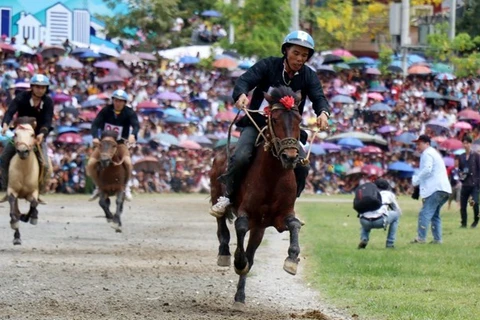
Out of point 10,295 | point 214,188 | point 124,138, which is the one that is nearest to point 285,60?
point 214,188

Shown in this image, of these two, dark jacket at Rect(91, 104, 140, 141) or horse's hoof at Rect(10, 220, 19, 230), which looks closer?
horse's hoof at Rect(10, 220, 19, 230)

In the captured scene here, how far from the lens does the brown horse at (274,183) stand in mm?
11273

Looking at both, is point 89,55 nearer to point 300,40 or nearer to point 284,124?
point 300,40

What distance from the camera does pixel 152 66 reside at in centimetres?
4878

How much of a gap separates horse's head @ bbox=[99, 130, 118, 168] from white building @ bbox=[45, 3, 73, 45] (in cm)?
2852

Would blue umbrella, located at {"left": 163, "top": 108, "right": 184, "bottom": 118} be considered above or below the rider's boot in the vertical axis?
above

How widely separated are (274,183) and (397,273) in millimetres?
4366

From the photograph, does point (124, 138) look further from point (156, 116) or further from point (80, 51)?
point (80, 51)

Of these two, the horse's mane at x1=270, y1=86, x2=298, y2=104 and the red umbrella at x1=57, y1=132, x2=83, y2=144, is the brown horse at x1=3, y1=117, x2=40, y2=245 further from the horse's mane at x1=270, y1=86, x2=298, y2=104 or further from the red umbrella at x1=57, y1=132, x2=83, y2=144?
the red umbrella at x1=57, y1=132, x2=83, y2=144

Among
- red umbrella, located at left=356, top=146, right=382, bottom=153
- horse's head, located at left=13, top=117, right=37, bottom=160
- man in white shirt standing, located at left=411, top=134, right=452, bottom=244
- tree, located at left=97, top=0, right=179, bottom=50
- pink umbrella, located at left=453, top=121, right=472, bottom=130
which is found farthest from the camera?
tree, located at left=97, top=0, right=179, bottom=50

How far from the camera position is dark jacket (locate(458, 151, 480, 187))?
87.6 feet

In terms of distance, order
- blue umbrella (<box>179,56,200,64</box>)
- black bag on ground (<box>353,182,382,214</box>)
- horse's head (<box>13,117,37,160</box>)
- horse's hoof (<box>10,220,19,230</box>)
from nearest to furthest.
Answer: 1. horse's head (<box>13,117,37,160</box>)
2. horse's hoof (<box>10,220,19,230</box>)
3. black bag on ground (<box>353,182,382,214</box>)
4. blue umbrella (<box>179,56,200,64</box>)

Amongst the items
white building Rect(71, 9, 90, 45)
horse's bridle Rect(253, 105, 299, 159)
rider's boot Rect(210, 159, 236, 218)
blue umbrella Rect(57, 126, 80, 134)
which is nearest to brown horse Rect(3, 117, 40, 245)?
rider's boot Rect(210, 159, 236, 218)

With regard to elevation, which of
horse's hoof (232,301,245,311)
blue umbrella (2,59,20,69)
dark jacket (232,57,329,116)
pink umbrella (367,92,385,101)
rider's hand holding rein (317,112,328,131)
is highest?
blue umbrella (2,59,20,69)
